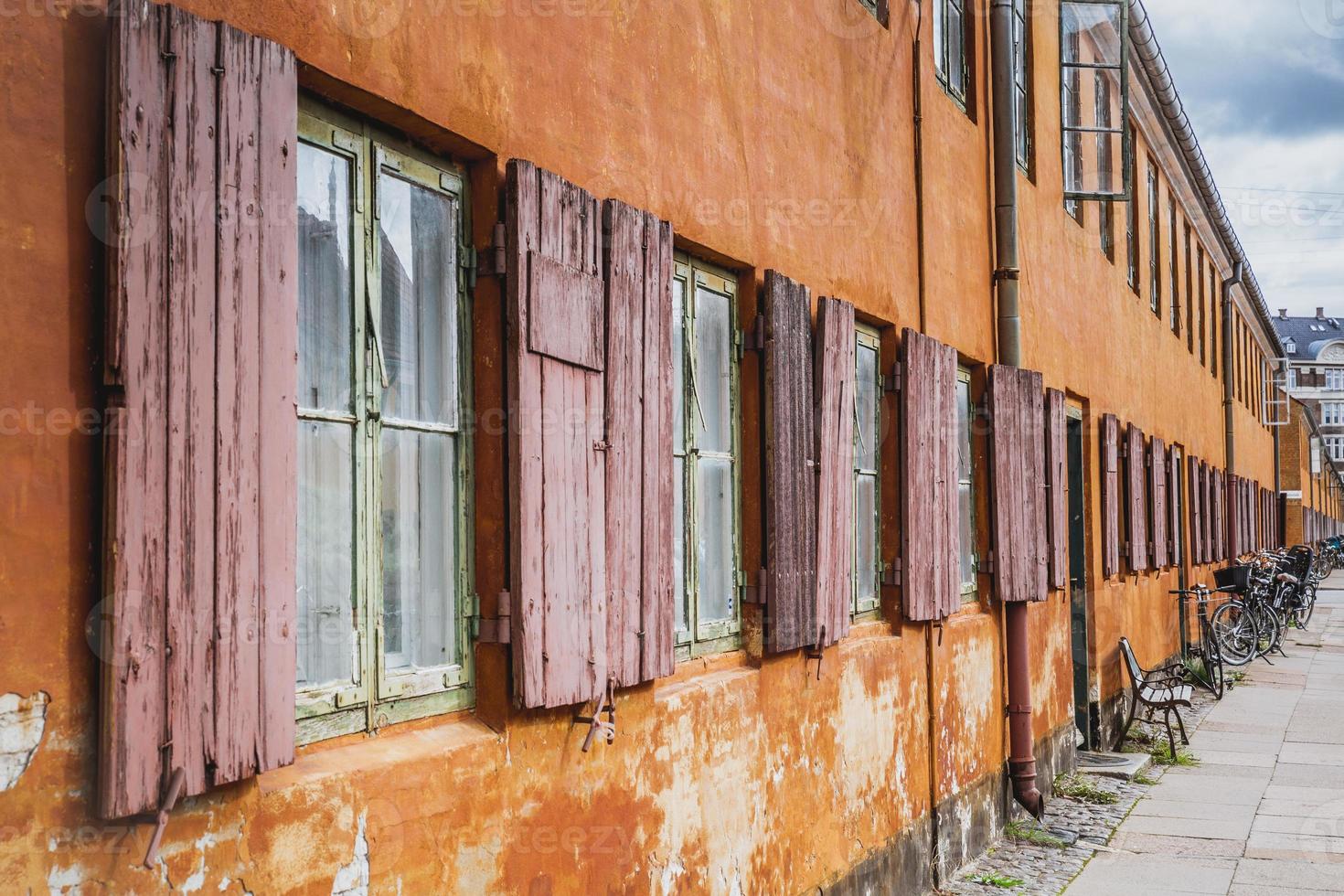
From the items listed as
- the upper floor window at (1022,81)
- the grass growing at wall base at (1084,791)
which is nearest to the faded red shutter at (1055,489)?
the grass growing at wall base at (1084,791)

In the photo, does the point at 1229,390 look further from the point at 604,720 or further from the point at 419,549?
the point at 419,549

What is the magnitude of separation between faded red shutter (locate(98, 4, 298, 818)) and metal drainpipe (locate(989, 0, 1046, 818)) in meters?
6.17

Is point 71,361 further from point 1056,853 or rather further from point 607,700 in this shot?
point 1056,853

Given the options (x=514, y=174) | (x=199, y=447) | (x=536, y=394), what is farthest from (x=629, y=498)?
(x=199, y=447)

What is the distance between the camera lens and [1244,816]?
26.9 ft

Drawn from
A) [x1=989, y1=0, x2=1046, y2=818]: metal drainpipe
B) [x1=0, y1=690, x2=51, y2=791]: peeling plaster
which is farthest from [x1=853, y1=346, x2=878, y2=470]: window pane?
[x1=0, y1=690, x2=51, y2=791]: peeling plaster

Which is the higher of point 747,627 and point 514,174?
point 514,174

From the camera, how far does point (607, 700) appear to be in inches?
147

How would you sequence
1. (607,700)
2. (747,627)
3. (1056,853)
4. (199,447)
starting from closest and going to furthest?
(199,447) → (607,700) → (747,627) → (1056,853)

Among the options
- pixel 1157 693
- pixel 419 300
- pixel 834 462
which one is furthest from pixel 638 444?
pixel 1157 693

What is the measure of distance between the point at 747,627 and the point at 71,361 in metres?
3.01

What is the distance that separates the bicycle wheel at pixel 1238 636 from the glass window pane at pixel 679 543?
524 inches

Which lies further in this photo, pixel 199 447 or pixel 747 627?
pixel 747 627

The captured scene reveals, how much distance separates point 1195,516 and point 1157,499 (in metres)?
3.80
